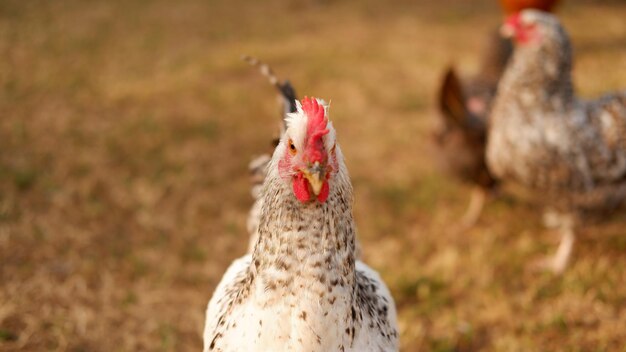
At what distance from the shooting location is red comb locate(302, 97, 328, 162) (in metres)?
1.82

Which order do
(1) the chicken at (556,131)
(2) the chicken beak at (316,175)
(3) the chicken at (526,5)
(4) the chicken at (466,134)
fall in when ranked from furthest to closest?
(3) the chicken at (526,5)
(4) the chicken at (466,134)
(1) the chicken at (556,131)
(2) the chicken beak at (316,175)

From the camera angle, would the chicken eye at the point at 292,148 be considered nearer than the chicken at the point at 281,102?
Yes

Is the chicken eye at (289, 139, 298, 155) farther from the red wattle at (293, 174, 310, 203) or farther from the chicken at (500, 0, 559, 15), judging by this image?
the chicken at (500, 0, 559, 15)

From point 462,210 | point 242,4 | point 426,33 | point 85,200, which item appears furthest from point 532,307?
point 242,4

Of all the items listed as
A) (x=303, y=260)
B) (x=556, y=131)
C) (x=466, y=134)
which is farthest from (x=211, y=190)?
(x=303, y=260)

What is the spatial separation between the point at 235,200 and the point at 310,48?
489cm

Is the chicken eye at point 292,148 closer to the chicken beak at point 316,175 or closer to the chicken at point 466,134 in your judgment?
the chicken beak at point 316,175

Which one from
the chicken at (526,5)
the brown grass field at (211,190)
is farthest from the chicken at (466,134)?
the chicken at (526,5)

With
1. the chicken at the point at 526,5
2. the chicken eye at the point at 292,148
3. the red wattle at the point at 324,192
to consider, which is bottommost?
the red wattle at the point at 324,192

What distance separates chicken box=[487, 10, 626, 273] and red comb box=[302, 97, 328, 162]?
2754 millimetres

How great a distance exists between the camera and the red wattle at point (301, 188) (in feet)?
6.14

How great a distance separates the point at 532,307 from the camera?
4098mm

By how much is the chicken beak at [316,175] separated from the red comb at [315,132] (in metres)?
0.03

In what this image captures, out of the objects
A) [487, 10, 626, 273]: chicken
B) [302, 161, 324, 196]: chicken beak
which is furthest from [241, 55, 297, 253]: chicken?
[487, 10, 626, 273]: chicken
